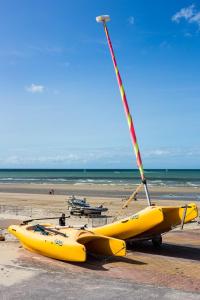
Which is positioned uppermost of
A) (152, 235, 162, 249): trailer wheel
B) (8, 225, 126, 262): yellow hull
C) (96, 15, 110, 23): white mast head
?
(96, 15, 110, 23): white mast head

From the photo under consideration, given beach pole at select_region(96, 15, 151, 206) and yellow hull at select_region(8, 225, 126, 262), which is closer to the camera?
yellow hull at select_region(8, 225, 126, 262)

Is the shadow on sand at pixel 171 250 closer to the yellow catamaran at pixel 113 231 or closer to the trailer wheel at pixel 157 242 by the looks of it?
the trailer wheel at pixel 157 242

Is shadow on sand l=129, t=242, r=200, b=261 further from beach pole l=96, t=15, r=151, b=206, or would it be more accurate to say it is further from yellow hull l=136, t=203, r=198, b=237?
beach pole l=96, t=15, r=151, b=206

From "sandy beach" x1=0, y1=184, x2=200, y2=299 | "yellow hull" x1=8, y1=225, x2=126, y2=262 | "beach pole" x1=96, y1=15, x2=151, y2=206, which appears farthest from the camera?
"beach pole" x1=96, y1=15, x2=151, y2=206

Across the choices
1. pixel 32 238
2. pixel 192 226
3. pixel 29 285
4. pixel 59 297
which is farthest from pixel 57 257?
pixel 192 226

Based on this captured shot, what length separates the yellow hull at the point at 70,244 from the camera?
47.9ft

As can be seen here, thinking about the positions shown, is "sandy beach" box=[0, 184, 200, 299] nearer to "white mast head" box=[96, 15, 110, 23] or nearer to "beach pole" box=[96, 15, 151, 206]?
"beach pole" box=[96, 15, 151, 206]

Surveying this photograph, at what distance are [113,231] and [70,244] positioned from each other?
334 cm

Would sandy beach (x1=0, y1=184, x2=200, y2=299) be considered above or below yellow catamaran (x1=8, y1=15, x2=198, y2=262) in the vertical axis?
below

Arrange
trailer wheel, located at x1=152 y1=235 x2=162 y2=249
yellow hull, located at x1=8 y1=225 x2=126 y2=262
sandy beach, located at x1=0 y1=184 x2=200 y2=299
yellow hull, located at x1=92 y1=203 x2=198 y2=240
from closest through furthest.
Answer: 1. sandy beach, located at x1=0 y1=184 x2=200 y2=299
2. yellow hull, located at x1=8 y1=225 x2=126 y2=262
3. yellow hull, located at x1=92 y1=203 x2=198 y2=240
4. trailer wheel, located at x1=152 y1=235 x2=162 y2=249

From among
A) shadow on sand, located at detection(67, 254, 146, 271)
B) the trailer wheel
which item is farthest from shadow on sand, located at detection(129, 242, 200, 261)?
shadow on sand, located at detection(67, 254, 146, 271)

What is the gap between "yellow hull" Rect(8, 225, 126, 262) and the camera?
47.9ft

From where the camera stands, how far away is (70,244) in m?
14.8

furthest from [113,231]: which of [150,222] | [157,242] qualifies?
[157,242]
